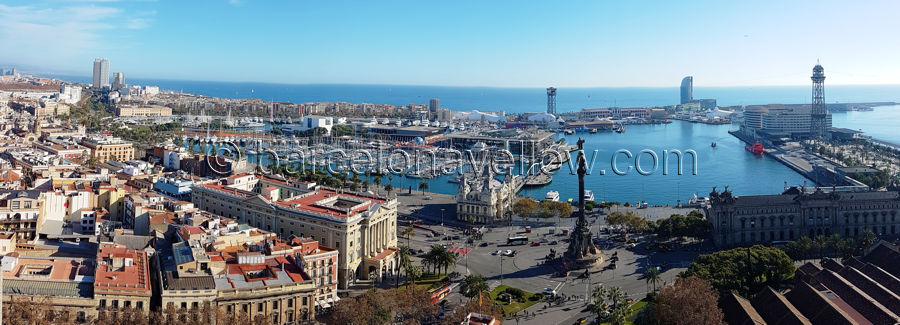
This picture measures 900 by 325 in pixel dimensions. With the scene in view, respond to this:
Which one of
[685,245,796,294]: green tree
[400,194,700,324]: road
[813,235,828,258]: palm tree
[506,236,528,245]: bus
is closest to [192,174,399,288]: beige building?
[400,194,700,324]: road

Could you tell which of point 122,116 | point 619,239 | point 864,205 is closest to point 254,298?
point 619,239

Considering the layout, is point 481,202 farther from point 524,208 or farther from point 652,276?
point 652,276

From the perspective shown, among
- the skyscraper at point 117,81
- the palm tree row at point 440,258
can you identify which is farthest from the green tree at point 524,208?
the skyscraper at point 117,81

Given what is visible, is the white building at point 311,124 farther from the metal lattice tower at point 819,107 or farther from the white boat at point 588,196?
the metal lattice tower at point 819,107

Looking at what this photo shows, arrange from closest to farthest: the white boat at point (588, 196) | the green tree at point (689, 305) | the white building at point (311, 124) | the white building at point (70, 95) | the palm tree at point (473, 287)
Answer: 1. the green tree at point (689, 305)
2. the palm tree at point (473, 287)
3. the white boat at point (588, 196)
4. the white building at point (311, 124)
5. the white building at point (70, 95)

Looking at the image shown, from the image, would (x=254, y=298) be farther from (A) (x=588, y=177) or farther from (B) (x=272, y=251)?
(A) (x=588, y=177)

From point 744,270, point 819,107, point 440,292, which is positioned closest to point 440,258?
point 440,292
